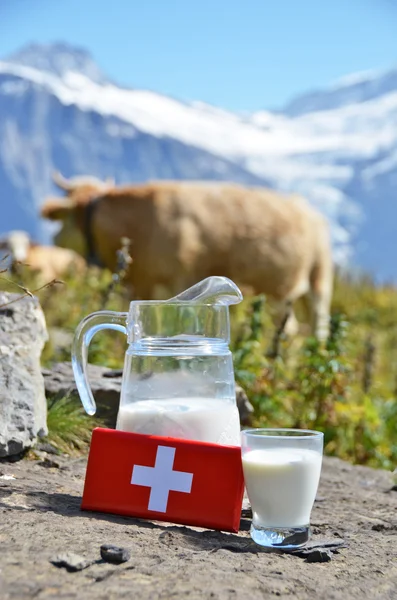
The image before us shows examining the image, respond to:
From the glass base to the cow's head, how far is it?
7.10 meters

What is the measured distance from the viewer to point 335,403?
15.1 feet

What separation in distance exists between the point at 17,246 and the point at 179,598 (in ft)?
37.9

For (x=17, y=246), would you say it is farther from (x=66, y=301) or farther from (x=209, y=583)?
(x=209, y=583)

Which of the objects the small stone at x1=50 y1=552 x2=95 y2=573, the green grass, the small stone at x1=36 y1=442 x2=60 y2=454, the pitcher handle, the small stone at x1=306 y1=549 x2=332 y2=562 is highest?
the pitcher handle

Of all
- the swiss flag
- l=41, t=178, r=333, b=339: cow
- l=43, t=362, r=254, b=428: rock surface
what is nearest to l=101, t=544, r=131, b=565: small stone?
the swiss flag

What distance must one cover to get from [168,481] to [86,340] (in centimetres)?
52

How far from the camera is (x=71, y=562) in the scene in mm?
1745

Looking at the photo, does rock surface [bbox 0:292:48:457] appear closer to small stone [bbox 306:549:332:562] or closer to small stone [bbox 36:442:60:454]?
small stone [bbox 36:442:60:454]

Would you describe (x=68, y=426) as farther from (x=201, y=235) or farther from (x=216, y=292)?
(x=201, y=235)

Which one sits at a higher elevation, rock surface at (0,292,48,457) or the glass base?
rock surface at (0,292,48,457)

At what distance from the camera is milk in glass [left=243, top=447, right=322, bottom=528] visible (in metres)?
2.15

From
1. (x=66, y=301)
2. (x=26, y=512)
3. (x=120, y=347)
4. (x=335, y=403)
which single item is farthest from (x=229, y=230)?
(x=26, y=512)

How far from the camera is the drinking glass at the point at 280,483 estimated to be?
2.15m

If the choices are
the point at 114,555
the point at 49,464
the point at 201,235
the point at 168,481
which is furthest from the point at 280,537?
the point at 201,235
